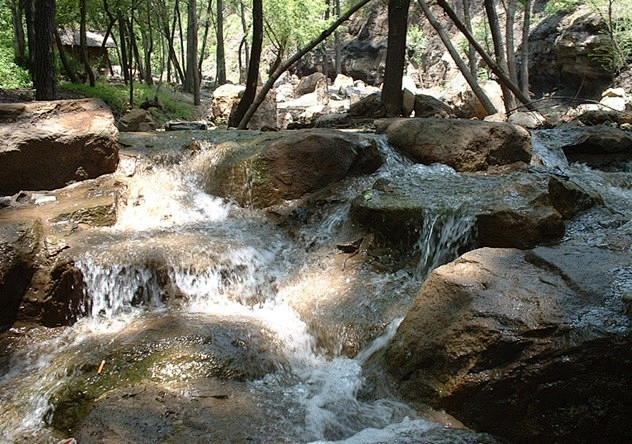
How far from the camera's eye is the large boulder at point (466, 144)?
7.23m

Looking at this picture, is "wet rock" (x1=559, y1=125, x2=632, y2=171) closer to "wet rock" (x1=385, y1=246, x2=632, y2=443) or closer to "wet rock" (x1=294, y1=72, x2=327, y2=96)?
"wet rock" (x1=385, y1=246, x2=632, y2=443)

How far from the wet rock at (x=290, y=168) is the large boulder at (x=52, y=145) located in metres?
1.53

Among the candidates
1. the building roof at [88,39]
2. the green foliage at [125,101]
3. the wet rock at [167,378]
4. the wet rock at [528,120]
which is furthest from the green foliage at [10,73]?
the wet rock at [528,120]

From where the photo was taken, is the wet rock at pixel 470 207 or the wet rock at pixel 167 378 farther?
the wet rock at pixel 470 207

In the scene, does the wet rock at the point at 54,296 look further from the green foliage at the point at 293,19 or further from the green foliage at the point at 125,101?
the green foliage at the point at 293,19

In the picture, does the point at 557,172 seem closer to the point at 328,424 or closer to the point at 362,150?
the point at 362,150

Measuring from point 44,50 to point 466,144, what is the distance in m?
6.92

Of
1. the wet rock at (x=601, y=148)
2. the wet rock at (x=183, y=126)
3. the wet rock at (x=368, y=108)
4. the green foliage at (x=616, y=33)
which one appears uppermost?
the green foliage at (x=616, y=33)

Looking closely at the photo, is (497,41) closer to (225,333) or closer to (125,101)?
(225,333)

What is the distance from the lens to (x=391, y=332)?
14.4ft

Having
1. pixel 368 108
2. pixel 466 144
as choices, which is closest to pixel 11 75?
pixel 368 108

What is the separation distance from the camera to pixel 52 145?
6.35 meters

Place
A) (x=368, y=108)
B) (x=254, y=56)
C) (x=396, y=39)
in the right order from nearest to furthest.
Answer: (x=254, y=56)
(x=396, y=39)
(x=368, y=108)

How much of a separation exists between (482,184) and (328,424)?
12.7 feet
